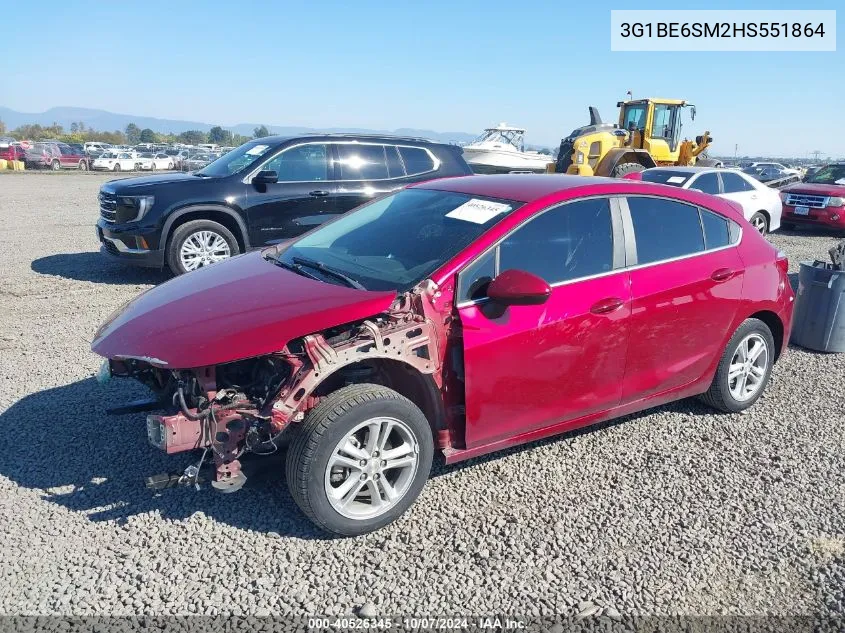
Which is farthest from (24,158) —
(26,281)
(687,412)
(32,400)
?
(687,412)

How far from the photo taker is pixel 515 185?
13.8 ft

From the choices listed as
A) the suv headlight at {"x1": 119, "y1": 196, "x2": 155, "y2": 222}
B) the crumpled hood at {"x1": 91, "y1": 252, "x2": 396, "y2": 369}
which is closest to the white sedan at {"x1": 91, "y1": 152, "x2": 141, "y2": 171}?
the suv headlight at {"x1": 119, "y1": 196, "x2": 155, "y2": 222}

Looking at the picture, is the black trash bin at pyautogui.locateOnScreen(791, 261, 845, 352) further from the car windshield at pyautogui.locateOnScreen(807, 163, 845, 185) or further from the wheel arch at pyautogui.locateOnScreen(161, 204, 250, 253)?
the car windshield at pyautogui.locateOnScreen(807, 163, 845, 185)

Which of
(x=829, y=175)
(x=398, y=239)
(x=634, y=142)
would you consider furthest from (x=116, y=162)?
(x=398, y=239)

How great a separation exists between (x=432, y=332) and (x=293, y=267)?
1.12 meters

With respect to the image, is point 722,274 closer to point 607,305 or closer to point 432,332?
point 607,305

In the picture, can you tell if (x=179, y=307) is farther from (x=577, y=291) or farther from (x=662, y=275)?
(x=662, y=275)

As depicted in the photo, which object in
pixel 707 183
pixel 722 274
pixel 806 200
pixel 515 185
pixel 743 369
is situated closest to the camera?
pixel 515 185

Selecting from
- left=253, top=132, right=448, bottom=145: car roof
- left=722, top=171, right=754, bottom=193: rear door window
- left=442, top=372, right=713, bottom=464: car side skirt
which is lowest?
left=442, top=372, right=713, bottom=464: car side skirt

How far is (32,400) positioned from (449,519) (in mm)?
3209

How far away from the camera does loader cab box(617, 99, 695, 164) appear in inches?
711

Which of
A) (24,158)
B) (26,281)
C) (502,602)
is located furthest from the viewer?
(24,158)

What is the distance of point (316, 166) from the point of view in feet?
29.0

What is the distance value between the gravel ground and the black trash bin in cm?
179
